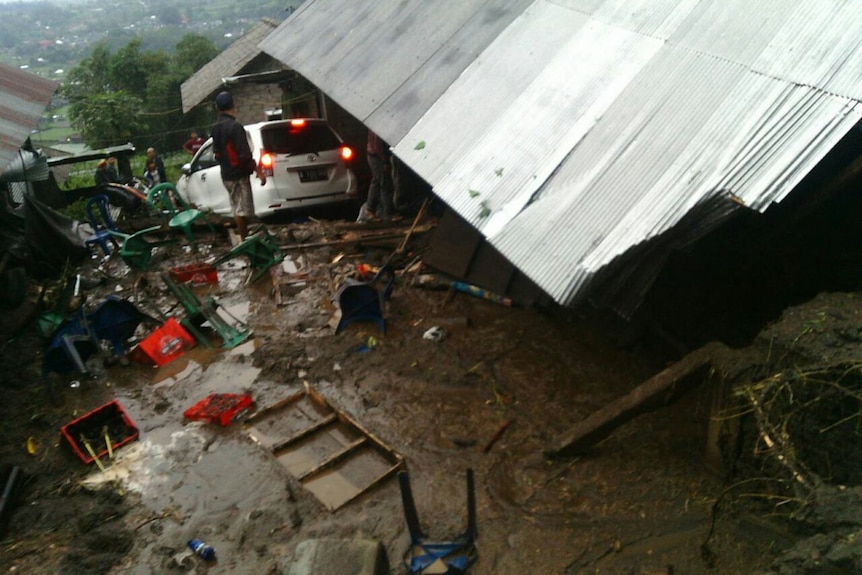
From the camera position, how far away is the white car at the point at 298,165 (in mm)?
10695

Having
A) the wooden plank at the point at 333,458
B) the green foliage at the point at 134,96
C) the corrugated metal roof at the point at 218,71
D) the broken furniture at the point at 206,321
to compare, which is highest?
the wooden plank at the point at 333,458

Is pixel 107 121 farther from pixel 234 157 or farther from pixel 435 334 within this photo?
pixel 435 334

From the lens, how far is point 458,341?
7.24 m

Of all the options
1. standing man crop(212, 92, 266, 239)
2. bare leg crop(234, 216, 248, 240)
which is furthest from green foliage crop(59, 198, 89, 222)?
standing man crop(212, 92, 266, 239)

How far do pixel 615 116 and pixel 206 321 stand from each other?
5452mm

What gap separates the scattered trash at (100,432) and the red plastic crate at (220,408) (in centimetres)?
56

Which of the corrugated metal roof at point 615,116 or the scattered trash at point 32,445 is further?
the scattered trash at point 32,445

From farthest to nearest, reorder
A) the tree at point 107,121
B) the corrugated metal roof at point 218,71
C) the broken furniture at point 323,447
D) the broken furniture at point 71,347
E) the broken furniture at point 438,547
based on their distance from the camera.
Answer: the tree at point 107,121
the corrugated metal roof at point 218,71
the broken furniture at point 71,347
the broken furniture at point 323,447
the broken furniture at point 438,547

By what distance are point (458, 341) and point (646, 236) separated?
3.45 m

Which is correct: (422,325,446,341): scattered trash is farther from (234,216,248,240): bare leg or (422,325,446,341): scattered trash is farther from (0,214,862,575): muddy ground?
(234,216,248,240): bare leg

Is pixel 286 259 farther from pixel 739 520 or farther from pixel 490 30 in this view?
pixel 739 520

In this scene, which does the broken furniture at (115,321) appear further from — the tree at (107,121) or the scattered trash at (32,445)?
the tree at (107,121)

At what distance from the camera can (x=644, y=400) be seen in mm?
4867

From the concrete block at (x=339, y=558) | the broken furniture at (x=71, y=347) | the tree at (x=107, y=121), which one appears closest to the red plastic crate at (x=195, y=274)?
the broken furniture at (x=71, y=347)
